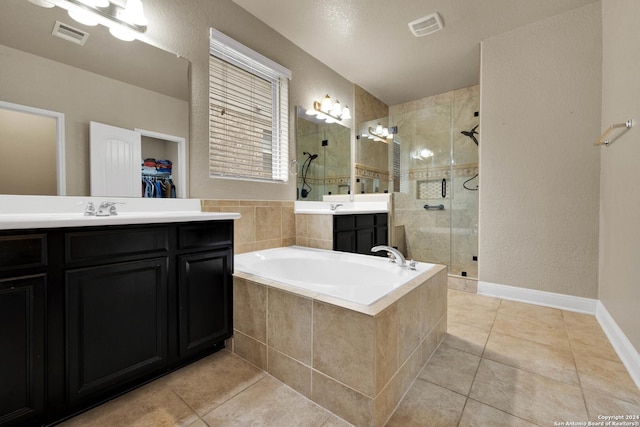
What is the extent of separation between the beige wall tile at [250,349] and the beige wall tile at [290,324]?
Result: 3.6 inches

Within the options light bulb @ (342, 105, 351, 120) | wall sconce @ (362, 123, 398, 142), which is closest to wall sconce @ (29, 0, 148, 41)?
light bulb @ (342, 105, 351, 120)

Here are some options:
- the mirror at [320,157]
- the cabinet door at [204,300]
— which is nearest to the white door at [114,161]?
the cabinet door at [204,300]

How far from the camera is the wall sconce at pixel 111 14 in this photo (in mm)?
1477

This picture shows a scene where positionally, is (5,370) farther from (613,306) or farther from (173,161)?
(613,306)

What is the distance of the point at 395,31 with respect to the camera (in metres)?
2.55

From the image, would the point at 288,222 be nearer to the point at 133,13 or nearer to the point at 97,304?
the point at 97,304

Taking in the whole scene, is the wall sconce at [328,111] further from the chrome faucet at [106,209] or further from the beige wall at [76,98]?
the chrome faucet at [106,209]

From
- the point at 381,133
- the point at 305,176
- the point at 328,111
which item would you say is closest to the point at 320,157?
the point at 305,176

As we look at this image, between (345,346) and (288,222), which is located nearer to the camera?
(345,346)

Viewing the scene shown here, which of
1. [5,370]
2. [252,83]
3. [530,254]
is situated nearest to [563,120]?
[530,254]

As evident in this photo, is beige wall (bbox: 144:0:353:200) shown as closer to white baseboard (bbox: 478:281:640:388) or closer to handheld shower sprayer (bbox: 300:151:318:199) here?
handheld shower sprayer (bbox: 300:151:318:199)

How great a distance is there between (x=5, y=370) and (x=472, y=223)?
11.6ft

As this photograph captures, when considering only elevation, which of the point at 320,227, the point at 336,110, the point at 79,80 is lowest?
the point at 320,227

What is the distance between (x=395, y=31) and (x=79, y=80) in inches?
96.7
